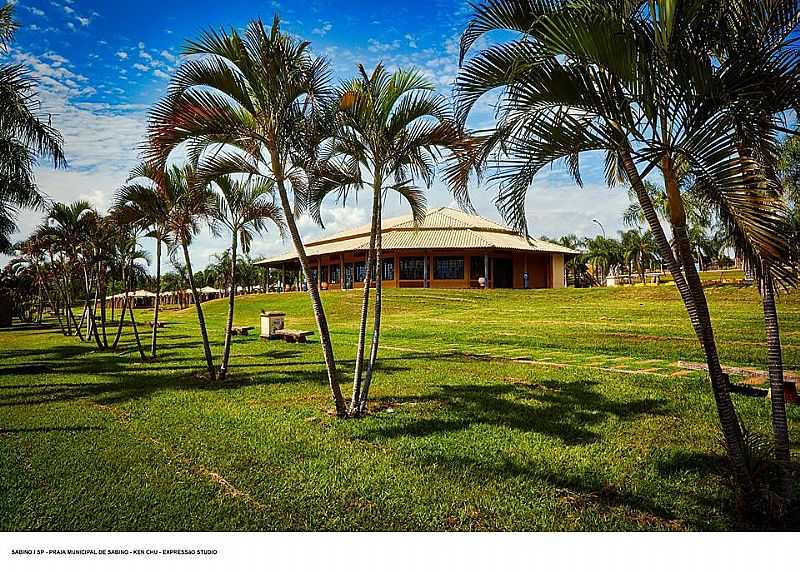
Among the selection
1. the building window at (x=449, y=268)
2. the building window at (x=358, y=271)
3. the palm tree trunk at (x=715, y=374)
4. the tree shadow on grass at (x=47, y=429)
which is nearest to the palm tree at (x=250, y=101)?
the tree shadow on grass at (x=47, y=429)

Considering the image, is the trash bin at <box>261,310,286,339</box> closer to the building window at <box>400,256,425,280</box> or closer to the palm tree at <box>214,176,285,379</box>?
the palm tree at <box>214,176,285,379</box>

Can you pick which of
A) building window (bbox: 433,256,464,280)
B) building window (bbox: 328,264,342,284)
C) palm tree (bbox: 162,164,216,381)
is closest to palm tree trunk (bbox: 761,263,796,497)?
palm tree (bbox: 162,164,216,381)

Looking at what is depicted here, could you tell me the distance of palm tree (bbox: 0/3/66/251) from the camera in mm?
4910

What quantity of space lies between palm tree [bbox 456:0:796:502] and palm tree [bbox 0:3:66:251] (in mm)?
3927

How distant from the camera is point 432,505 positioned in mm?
3422

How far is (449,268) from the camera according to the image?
2803cm

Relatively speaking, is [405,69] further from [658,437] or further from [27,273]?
[27,273]

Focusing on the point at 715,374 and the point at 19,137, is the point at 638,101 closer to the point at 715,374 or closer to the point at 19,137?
the point at 715,374

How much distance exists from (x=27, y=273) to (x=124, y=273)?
290 inches

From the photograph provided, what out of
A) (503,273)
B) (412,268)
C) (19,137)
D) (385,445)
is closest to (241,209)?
(19,137)

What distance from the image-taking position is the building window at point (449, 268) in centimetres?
2786

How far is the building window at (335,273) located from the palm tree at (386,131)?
25145 millimetres

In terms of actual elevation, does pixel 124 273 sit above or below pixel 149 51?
below

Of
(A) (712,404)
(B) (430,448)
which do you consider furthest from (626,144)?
(A) (712,404)
